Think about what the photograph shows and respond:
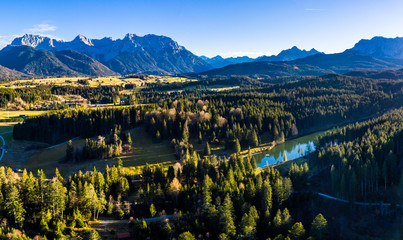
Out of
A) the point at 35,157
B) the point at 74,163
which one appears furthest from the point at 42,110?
the point at 74,163

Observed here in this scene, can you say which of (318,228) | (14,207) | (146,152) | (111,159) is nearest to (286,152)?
(146,152)

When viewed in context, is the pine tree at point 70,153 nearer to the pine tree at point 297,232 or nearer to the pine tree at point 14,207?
the pine tree at point 14,207

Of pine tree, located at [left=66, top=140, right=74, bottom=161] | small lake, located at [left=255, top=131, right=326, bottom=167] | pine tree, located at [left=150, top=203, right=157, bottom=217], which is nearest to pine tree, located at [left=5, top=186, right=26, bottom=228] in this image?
pine tree, located at [left=150, top=203, right=157, bottom=217]

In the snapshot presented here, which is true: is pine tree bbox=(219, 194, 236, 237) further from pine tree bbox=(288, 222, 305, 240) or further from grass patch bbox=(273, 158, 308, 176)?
grass patch bbox=(273, 158, 308, 176)

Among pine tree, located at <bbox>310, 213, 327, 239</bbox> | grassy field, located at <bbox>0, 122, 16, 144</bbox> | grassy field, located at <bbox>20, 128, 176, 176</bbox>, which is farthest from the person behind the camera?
grassy field, located at <bbox>0, 122, 16, 144</bbox>

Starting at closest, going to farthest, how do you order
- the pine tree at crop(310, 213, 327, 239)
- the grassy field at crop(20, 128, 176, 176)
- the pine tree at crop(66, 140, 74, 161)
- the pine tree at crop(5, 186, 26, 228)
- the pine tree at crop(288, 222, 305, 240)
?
the pine tree at crop(288, 222, 305, 240)
the pine tree at crop(310, 213, 327, 239)
the pine tree at crop(5, 186, 26, 228)
the grassy field at crop(20, 128, 176, 176)
the pine tree at crop(66, 140, 74, 161)

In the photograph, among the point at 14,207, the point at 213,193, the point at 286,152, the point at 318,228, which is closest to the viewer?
the point at 318,228

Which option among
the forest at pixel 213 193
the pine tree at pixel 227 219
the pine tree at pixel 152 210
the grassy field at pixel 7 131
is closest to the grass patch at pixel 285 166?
the forest at pixel 213 193

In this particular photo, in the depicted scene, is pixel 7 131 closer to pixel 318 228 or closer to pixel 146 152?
pixel 146 152
